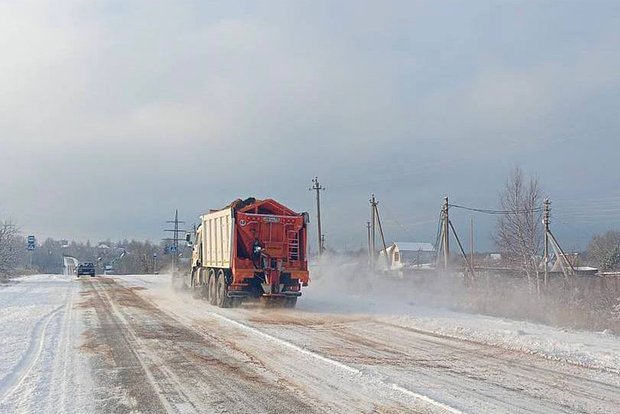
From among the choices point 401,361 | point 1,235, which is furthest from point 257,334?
point 1,235

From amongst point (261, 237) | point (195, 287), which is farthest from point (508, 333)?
point (195, 287)

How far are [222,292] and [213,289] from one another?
4.88 feet

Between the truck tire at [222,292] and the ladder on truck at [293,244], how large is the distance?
7.76 ft

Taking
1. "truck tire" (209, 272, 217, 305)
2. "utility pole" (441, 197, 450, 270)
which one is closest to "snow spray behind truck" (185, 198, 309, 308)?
"truck tire" (209, 272, 217, 305)

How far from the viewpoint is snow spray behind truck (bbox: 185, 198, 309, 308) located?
65.6 ft

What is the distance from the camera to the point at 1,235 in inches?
2386

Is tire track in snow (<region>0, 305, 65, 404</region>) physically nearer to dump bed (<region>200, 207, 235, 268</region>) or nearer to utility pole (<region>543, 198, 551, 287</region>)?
dump bed (<region>200, 207, 235, 268</region>)

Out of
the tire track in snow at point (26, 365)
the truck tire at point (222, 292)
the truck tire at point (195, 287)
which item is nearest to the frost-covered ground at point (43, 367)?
the tire track in snow at point (26, 365)

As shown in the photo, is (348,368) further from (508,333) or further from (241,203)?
(241,203)

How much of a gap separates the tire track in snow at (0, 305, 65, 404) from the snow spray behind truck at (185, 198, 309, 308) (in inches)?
260

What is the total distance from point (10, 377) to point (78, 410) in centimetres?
243

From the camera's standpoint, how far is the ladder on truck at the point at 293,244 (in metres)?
20.7

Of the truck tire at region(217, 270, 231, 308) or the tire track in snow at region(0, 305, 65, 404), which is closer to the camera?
the tire track in snow at region(0, 305, 65, 404)

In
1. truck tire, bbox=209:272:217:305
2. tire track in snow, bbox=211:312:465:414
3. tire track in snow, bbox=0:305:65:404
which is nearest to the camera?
tire track in snow, bbox=211:312:465:414
